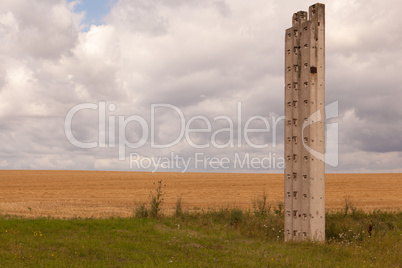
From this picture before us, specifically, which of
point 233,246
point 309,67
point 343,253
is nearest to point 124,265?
point 233,246

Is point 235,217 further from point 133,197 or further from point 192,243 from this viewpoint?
point 133,197

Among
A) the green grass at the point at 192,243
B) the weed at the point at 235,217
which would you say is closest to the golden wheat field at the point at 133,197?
the green grass at the point at 192,243

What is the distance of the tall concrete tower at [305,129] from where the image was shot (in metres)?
13.9

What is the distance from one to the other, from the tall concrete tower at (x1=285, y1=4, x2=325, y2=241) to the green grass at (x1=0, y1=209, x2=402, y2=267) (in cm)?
98

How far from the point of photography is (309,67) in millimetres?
13945

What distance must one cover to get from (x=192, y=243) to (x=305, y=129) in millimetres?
5542

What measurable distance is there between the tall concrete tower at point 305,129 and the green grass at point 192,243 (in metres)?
0.98

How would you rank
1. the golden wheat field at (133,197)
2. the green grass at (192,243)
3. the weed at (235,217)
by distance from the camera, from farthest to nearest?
1. the golden wheat field at (133,197)
2. the weed at (235,217)
3. the green grass at (192,243)

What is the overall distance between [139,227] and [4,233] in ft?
13.8

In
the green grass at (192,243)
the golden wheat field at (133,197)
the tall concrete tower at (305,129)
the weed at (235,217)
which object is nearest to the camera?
the green grass at (192,243)

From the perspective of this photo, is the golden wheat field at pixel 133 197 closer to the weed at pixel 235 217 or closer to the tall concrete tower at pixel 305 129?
the weed at pixel 235 217

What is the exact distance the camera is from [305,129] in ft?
46.0

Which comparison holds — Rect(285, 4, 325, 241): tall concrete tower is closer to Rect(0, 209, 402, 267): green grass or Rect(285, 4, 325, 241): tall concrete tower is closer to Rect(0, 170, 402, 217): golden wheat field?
Rect(0, 209, 402, 267): green grass

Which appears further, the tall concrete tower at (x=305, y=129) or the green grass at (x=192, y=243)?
the tall concrete tower at (x=305, y=129)
